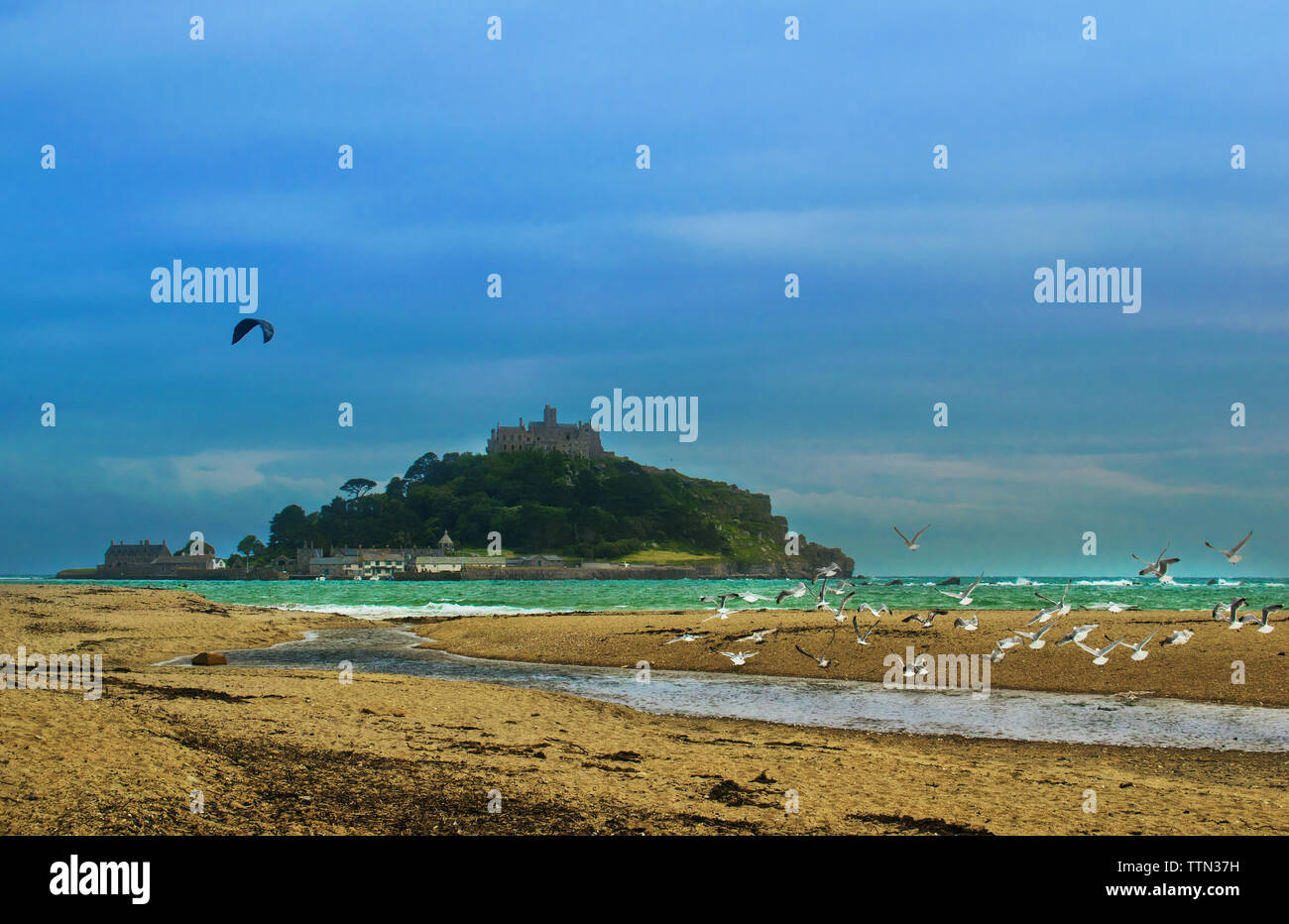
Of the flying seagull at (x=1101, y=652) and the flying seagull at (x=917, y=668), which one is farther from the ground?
the flying seagull at (x=1101, y=652)

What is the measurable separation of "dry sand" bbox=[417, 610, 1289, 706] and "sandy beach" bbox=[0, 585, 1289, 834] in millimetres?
8618

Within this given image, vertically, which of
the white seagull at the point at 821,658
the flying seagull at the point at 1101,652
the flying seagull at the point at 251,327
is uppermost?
the flying seagull at the point at 251,327

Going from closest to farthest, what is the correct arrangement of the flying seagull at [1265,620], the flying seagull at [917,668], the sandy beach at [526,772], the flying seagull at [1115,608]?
the sandy beach at [526,772], the flying seagull at [1265,620], the flying seagull at [917,668], the flying seagull at [1115,608]

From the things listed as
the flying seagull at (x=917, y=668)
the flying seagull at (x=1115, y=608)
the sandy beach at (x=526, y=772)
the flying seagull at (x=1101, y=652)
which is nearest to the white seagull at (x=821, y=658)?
the flying seagull at (x=917, y=668)

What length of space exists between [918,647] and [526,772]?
20.8 m

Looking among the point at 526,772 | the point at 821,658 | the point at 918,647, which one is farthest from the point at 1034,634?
the point at 526,772

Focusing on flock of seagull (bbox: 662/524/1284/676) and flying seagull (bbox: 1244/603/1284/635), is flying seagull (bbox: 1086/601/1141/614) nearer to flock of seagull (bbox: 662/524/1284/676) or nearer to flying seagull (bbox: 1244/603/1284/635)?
flock of seagull (bbox: 662/524/1284/676)

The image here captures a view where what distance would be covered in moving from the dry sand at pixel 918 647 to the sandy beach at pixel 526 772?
862 centimetres

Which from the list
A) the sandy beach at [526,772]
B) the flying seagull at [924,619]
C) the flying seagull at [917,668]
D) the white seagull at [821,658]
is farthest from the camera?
the flying seagull at [924,619]

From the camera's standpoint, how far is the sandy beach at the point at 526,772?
386 inches

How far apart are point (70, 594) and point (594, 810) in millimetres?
62108

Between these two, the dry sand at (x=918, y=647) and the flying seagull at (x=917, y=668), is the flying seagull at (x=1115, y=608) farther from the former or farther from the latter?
the flying seagull at (x=917, y=668)

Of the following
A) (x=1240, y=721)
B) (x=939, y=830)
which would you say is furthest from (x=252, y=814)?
(x=1240, y=721)
